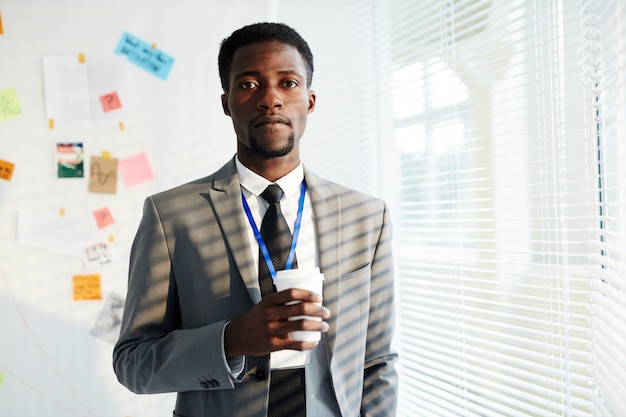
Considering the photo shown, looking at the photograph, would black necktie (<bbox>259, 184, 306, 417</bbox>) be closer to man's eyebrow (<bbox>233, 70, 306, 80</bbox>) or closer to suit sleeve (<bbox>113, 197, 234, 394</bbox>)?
suit sleeve (<bbox>113, 197, 234, 394</bbox>)

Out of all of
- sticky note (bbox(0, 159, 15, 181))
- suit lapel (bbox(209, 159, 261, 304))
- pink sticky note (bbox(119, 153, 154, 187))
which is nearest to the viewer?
suit lapel (bbox(209, 159, 261, 304))

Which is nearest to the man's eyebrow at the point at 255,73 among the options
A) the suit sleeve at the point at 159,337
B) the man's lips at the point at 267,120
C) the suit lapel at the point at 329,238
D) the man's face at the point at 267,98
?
the man's face at the point at 267,98

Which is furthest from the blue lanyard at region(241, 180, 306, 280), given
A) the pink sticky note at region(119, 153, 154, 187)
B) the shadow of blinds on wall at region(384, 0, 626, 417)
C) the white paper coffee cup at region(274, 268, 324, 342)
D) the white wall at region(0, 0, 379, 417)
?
the pink sticky note at region(119, 153, 154, 187)

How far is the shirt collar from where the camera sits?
1351 mm

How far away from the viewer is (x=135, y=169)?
8.32 feet

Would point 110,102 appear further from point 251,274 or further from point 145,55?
point 251,274

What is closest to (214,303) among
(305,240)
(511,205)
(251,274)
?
(251,274)

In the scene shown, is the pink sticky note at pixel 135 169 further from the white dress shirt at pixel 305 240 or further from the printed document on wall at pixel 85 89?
the white dress shirt at pixel 305 240

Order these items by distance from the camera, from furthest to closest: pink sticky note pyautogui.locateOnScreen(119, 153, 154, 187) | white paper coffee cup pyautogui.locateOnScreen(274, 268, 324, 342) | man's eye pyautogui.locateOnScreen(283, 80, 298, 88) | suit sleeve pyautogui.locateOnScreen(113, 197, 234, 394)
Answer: pink sticky note pyautogui.locateOnScreen(119, 153, 154, 187)
man's eye pyautogui.locateOnScreen(283, 80, 298, 88)
suit sleeve pyautogui.locateOnScreen(113, 197, 234, 394)
white paper coffee cup pyautogui.locateOnScreen(274, 268, 324, 342)

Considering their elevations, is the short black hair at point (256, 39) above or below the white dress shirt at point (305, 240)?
above

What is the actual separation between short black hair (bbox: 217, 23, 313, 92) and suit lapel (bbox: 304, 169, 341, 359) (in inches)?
10.7

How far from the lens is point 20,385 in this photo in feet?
7.93

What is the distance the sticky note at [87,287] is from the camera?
2466mm

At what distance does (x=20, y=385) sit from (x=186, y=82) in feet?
4.74
